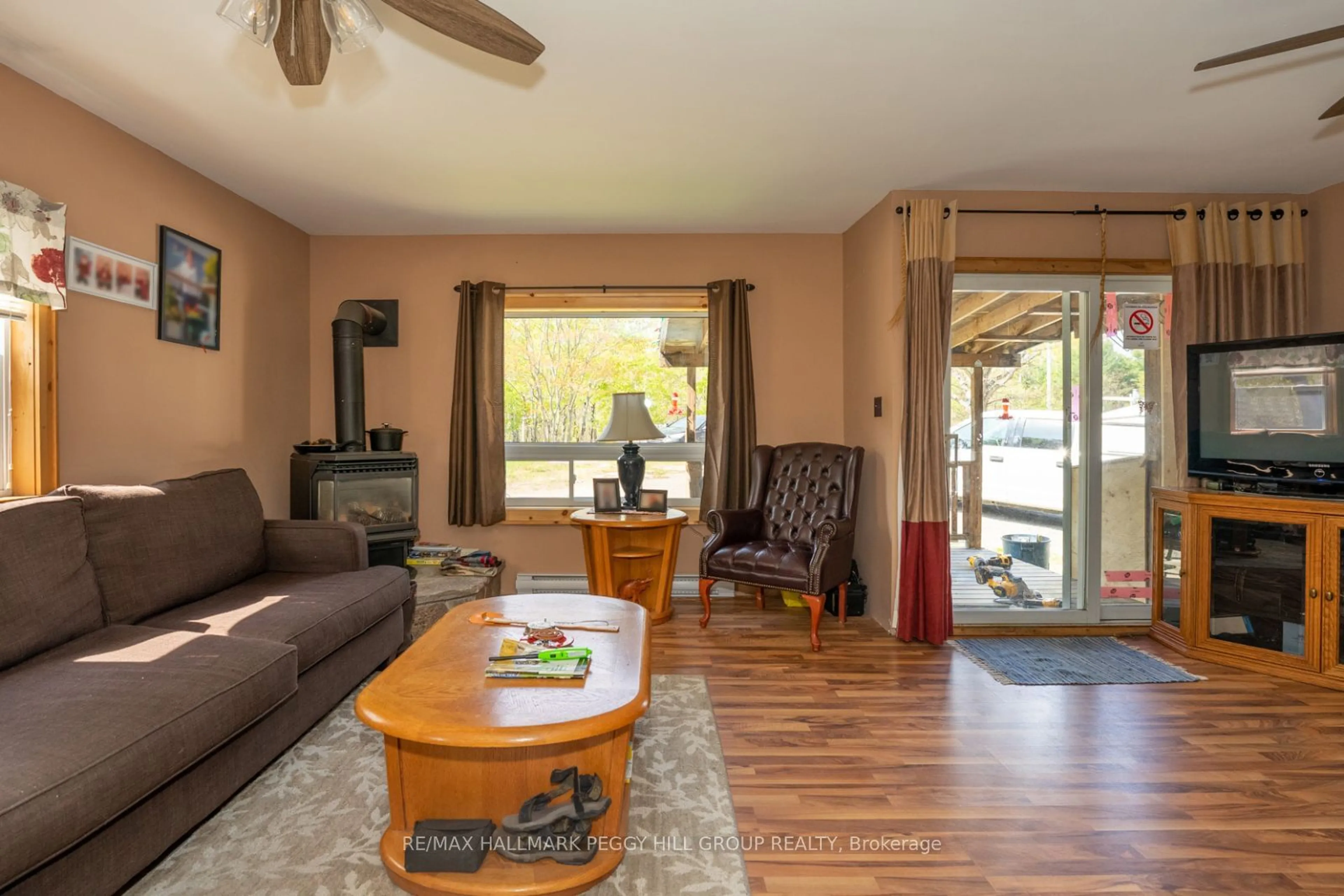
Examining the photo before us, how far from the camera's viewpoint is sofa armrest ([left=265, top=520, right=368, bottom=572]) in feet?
10.2

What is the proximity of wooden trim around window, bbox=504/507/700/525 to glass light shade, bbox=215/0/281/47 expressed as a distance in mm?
3293

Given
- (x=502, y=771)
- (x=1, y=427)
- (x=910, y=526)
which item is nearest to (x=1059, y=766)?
(x=910, y=526)

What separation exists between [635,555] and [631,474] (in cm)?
51

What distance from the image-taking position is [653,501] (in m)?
4.41

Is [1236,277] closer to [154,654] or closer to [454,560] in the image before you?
[454,560]

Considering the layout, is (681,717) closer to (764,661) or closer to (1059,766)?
(764,661)

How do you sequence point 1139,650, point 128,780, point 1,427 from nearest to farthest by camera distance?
point 128,780 < point 1,427 < point 1139,650

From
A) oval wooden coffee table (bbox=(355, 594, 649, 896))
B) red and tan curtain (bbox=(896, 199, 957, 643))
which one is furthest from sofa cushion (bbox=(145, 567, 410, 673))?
red and tan curtain (bbox=(896, 199, 957, 643))

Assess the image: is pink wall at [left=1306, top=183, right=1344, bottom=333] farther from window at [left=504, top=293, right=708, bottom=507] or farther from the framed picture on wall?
the framed picture on wall

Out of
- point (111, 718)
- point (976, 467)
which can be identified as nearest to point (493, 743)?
point (111, 718)

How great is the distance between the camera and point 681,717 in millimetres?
2713

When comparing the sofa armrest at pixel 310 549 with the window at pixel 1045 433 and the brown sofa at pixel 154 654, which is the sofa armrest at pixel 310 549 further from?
the window at pixel 1045 433

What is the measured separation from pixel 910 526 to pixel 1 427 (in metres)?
4.01

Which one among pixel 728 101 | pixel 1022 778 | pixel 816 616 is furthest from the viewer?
pixel 816 616
